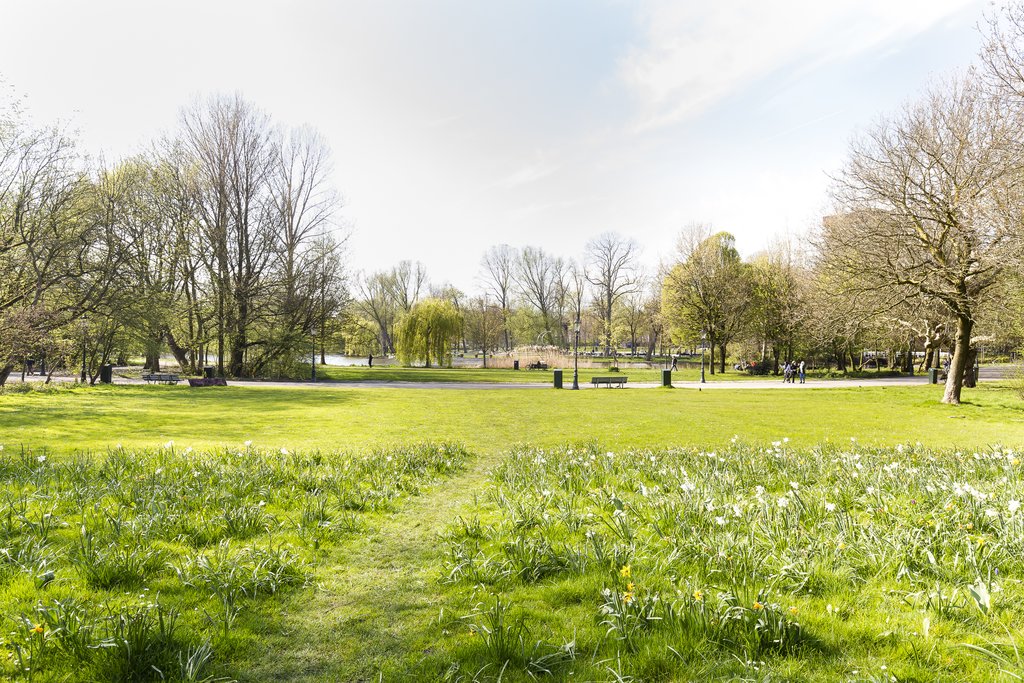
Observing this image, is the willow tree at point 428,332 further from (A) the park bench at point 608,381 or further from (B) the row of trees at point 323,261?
(A) the park bench at point 608,381

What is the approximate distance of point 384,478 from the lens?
267 inches

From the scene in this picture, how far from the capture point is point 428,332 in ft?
136

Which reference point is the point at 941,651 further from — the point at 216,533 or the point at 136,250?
the point at 136,250

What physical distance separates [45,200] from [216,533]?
20334 mm

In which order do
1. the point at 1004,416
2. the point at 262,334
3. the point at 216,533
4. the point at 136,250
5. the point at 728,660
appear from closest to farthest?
the point at 728,660
the point at 216,533
the point at 1004,416
the point at 136,250
the point at 262,334

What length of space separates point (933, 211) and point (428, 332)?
32948 mm

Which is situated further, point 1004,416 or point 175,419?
point 1004,416

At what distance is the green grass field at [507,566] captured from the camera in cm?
264

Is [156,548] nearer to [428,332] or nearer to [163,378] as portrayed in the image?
[163,378]

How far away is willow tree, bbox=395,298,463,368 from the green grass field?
33239 mm

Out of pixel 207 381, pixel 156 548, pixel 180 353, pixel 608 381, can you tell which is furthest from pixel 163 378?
pixel 156 548

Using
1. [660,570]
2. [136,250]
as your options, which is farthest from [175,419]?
[136,250]

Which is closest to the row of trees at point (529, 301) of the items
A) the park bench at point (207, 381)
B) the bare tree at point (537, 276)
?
the bare tree at point (537, 276)

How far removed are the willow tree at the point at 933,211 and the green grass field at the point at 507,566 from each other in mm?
11849
